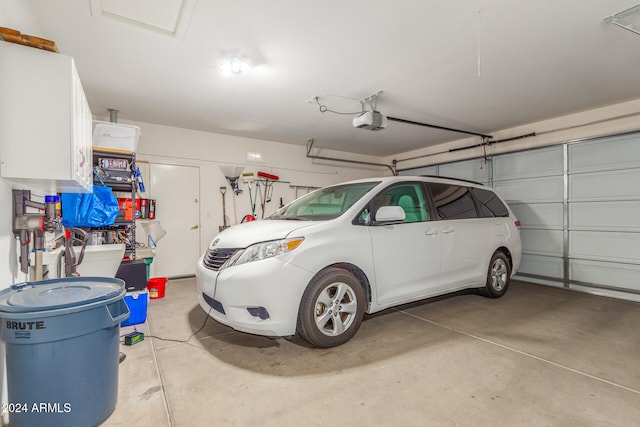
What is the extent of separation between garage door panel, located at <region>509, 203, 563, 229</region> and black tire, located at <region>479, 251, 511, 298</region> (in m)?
1.64

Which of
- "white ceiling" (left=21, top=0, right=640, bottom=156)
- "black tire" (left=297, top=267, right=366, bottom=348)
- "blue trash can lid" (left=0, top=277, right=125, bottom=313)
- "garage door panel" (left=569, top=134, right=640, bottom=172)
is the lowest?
"black tire" (left=297, top=267, right=366, bottom=348)

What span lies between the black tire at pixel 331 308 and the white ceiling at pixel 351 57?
2015 mm

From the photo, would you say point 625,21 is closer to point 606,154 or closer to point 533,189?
point 606,154

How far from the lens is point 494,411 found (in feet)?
5.40

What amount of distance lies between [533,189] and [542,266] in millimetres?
1317

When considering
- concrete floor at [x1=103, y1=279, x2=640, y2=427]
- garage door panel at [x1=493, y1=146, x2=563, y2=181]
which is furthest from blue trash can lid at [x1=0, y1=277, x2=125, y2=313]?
garage door panel at [x1=493, y1=146, x2=563, y2=181]

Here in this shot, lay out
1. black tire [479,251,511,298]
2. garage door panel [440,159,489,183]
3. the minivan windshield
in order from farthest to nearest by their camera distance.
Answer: garage door panel [440,159,489,183], black tire [479,251,511,298], the minivan windshield

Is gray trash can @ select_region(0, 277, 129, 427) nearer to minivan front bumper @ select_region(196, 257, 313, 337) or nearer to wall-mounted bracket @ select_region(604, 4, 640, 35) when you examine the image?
minivan front bumper @ select_region(196, 257, 313, 337)

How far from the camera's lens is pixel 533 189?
5.11 m

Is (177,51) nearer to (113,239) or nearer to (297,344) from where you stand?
(113,239)

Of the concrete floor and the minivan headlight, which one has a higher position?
the minivan headlight

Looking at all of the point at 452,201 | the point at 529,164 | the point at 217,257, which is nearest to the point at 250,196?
the point at 217,257

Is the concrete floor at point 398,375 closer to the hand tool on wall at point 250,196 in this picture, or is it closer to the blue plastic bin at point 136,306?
the blue plastic bin at point 136,306

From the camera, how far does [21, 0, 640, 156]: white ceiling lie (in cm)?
224
